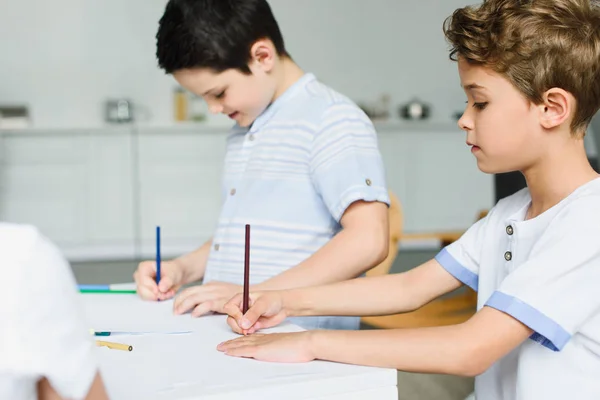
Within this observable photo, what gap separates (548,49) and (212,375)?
55 cm

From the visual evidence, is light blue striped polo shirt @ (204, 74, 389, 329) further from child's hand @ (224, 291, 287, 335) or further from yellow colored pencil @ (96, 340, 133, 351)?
yellow colored pencil @ (96, 340, 133, 351)

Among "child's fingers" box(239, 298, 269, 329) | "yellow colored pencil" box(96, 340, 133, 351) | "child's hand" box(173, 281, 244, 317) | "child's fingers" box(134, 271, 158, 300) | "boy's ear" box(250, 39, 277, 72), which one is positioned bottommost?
"child's fingers" box(134, 271, 158, 300)

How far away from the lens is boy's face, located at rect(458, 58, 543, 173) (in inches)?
35.9

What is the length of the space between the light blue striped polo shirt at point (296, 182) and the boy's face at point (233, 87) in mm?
36

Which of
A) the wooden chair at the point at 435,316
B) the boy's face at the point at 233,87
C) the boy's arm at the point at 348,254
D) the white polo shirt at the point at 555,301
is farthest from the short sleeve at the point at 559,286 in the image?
the wooden chair at the point at 435,316

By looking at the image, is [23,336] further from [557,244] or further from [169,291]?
[169,291]

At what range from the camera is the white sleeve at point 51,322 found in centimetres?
43

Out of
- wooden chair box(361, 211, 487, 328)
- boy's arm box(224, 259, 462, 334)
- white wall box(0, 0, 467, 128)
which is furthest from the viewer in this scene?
white wall box(0, 0, 467, 128)

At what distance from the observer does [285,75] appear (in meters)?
1.35

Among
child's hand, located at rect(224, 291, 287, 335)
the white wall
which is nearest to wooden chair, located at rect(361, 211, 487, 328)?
child's hand, located at rect(224, 291, 287, 335)

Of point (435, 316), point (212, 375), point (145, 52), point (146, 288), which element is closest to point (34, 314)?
point (212, 375)

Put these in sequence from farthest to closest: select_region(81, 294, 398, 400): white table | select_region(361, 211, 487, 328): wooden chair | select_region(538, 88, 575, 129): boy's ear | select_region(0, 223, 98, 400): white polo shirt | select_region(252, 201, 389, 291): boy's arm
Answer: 1. select_region(361, 211, 487, 328): wooden chair
2. select_region(252, 201, 389, 291): boy's arm
3. select_region(538, 88, 575, 129): boy's ear
4. select_region(81, 294, 398, 400): white table
5. select_region(0, 223, 98, 400): white polo shirt

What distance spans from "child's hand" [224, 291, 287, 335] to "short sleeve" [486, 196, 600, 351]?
0.93 ft

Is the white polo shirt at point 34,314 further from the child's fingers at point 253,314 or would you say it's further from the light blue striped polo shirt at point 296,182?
the light blue striped polo shirt at point 296,182
